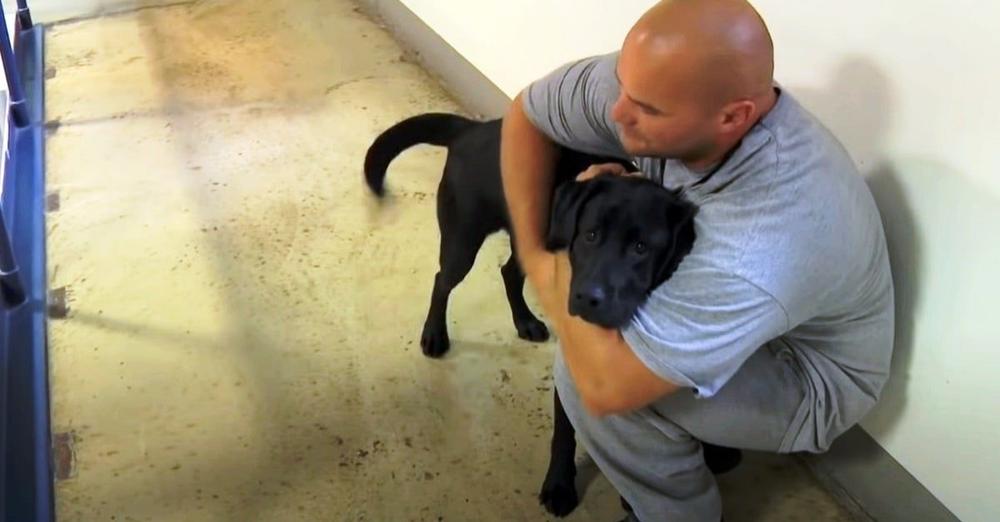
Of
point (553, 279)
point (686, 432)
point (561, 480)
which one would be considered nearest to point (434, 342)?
point (561, 480)

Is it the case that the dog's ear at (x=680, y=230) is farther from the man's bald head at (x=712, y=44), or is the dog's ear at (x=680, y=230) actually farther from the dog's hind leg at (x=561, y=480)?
the dog's hind leg at (x=561, y=480)

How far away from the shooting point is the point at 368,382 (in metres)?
2.01

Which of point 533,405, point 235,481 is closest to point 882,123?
point 533,405

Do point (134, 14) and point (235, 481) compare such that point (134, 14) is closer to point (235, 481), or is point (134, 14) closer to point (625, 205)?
point (235, 481)

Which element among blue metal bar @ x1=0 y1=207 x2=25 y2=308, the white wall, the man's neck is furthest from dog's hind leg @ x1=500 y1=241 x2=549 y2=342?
blue metal bar @ x1=0 y1=207 x2=25 y2=308

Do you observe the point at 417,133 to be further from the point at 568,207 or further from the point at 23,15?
the point at 23,15

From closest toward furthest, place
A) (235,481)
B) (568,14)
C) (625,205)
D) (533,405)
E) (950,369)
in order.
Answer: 1. (625,205)
2. (950,369)
3. (235,481)
4. (533,405)
5. (568,14)

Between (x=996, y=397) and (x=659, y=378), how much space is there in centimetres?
53

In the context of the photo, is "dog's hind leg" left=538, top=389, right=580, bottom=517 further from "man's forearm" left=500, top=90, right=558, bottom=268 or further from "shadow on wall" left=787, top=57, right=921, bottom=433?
"shadow on wall" left=787, top=57, right=921, bottom=433

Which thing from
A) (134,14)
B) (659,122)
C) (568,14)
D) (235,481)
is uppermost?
(659,122)

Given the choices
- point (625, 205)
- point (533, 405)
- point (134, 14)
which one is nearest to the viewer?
point (625, 205)

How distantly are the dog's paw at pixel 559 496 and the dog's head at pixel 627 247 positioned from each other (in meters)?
0.50

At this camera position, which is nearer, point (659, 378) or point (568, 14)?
point (659, 378)

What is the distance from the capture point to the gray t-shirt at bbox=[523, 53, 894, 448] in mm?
1176
